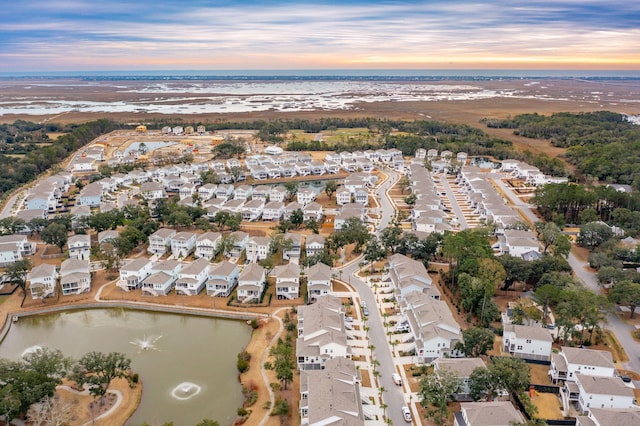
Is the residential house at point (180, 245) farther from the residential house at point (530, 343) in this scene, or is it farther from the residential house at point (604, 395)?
the residential house at point (604, 395)

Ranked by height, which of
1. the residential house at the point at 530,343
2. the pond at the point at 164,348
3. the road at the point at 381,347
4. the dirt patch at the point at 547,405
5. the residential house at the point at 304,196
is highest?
the residential house at the point at 304,196

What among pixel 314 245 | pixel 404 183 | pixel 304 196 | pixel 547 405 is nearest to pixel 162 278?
pixel 314 245

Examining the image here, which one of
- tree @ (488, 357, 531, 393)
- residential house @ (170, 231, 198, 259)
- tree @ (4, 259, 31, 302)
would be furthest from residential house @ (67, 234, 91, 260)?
tree @ (488, 357, 531, 393)

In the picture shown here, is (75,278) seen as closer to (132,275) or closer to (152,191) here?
(132,275)

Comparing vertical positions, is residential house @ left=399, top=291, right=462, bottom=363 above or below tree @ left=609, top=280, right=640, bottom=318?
below

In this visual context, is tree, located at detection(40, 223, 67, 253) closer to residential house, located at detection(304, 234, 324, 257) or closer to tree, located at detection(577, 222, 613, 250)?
residential house, located at detection(304, 234, 324, 257)

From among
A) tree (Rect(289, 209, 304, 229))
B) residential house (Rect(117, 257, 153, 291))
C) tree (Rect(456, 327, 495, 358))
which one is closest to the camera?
tree (Rect(456, 327, 495, 358))

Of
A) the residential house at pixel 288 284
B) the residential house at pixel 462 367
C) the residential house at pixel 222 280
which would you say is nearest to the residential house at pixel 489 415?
the residential house at pixel 462 367
